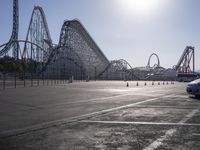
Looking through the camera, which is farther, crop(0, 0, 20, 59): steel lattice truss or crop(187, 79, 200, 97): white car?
crop(0, 0, 20, 59): steel lattice truss

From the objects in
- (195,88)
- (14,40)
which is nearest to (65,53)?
(14,40)

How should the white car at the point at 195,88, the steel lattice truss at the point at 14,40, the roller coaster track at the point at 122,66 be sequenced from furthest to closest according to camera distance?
the roller coaster track at the point at 122,66
the steel lattice truss at the point at 14,40
the white car at the point at 195,88

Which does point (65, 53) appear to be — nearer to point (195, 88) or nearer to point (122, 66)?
point (122, 66)

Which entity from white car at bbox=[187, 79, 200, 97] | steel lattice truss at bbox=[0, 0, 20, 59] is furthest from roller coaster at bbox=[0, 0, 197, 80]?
white car at bbox=[187, 79, 200, 97]

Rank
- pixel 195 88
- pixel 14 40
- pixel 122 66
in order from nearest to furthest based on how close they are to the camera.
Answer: pixel 195 88 < pixel 14 40 < pixel 122 66

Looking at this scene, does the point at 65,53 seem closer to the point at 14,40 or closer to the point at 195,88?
the point at 14,40

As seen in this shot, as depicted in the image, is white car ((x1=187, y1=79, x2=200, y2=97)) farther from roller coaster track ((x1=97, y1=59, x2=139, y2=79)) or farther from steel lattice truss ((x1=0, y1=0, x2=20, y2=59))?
roller coaster track ((x1=97, y1=59, x2=139, y2=79))

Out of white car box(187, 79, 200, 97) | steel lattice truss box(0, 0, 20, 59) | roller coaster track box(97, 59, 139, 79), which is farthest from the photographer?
roller coaster track box(97, 59, 139, 79)

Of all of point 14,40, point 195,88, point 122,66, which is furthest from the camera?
point 122,66

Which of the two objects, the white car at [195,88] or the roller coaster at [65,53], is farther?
the roller coaster at [65,53]

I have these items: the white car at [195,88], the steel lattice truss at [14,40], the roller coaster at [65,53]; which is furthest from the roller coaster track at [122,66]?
the white car at [195,88]

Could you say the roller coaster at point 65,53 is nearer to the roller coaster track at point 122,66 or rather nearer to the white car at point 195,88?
the roller coaster track at point 122,66

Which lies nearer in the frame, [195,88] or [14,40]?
[195,88]

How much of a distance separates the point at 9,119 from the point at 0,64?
8787 centimetres
